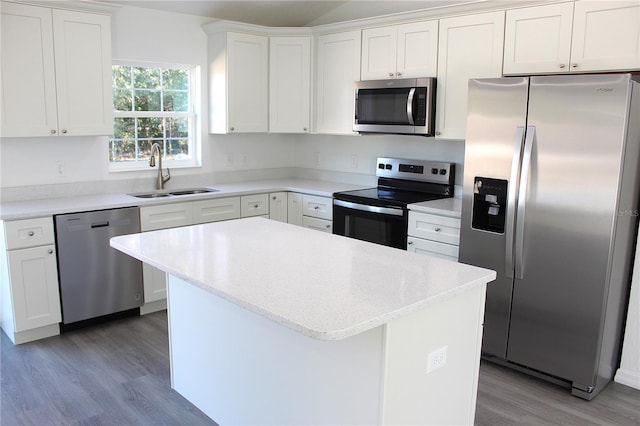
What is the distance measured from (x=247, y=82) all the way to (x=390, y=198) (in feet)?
5.44

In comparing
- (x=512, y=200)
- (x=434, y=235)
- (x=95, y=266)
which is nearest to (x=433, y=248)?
(x=434, y=235)

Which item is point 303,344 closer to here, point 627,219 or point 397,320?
point 397,320

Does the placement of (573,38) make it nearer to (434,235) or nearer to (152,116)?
(434,235)

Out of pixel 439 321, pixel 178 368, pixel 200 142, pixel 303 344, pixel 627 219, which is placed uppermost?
pixel 200 142

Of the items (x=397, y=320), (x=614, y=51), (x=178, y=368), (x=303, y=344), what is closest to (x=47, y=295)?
(x=178, y=368)

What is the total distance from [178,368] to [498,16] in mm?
2914

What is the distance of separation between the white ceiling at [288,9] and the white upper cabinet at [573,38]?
0.85 metres

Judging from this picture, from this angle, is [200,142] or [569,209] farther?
[200,142]

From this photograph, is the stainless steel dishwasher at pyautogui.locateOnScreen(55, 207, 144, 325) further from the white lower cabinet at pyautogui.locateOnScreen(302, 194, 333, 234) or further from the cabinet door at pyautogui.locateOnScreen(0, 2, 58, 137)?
the white lower cabinet at pyautogui.locateOnScreen(302, 194, 333, 234)

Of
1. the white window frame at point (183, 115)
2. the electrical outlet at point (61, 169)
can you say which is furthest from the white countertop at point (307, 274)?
the white window frame at point (183, 115)

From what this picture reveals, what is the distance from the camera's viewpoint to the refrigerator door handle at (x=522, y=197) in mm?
2904

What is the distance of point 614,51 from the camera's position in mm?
2988

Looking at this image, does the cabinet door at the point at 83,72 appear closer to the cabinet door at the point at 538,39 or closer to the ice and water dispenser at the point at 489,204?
the ice and water dispenser at the point at 489,204

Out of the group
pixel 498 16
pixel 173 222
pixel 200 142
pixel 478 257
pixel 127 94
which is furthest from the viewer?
pixel 200 142
